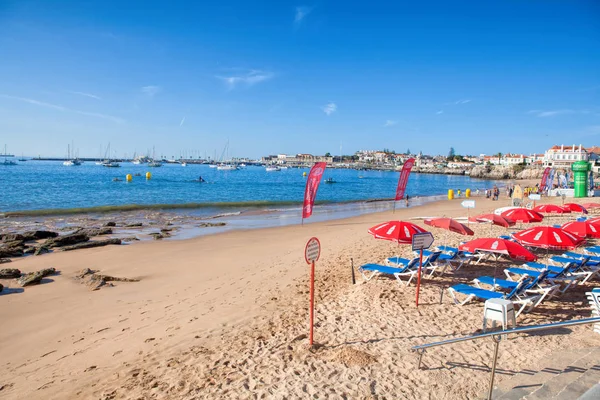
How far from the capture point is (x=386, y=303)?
8.05 m

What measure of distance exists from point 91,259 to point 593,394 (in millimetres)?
14714

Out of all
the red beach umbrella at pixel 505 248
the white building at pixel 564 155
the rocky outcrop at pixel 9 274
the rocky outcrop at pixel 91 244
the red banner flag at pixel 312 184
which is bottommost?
the rocky outcrop at pixel 91 244

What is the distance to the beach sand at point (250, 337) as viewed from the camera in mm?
5047

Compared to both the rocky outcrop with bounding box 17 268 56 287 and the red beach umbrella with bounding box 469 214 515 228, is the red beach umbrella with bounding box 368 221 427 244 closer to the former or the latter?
the red beach umbrella with bounding box 469 214 515 228

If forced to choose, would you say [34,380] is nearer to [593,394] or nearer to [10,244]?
[593,394]

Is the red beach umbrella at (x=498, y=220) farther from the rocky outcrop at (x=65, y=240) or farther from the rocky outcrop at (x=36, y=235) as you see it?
the rocky outcrop at (x=36, y=235)

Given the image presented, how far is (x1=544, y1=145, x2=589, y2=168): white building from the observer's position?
97.8 meters

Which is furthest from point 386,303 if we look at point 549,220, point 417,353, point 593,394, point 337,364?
point 549,220

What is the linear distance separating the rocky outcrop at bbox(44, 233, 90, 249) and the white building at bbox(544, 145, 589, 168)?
4343 inches

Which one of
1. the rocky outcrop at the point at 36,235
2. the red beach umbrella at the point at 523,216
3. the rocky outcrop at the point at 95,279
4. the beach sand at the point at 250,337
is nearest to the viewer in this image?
the beach sand at the point at 250,337

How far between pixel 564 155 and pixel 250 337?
11953cm

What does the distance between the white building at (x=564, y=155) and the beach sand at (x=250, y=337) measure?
10912 cm

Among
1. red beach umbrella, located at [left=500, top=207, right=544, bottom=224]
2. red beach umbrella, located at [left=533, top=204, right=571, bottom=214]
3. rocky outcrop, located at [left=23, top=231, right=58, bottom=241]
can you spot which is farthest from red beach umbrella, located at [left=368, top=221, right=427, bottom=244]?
rocky outcrop, located at [left=23, top=231, right=58, bottom=241]

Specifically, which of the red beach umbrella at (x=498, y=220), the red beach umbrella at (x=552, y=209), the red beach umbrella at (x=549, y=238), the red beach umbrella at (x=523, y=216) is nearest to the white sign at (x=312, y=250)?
the red beach umbrella at (x=549, y=238)
